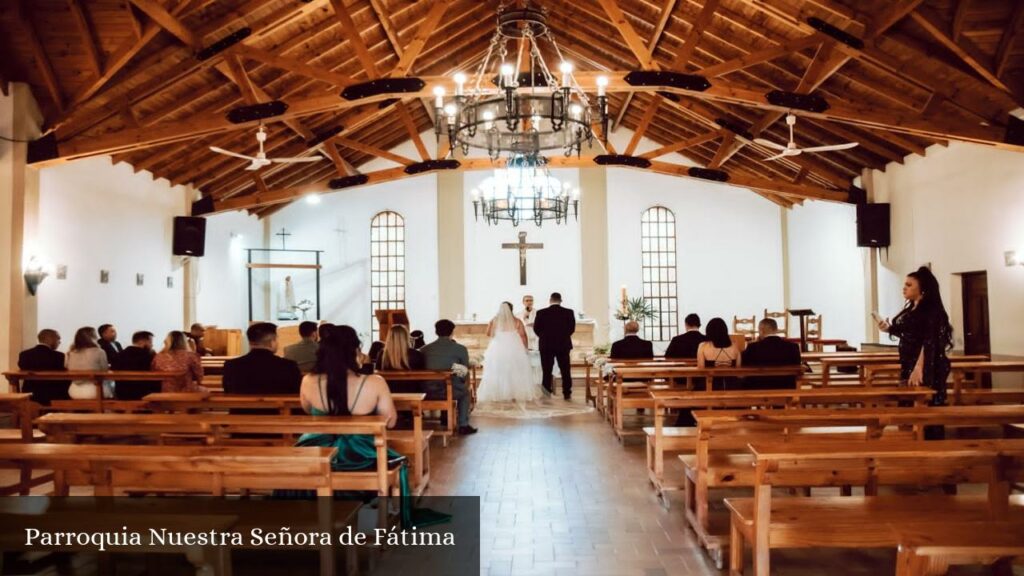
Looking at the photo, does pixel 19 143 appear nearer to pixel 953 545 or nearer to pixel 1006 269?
pixel 953 545

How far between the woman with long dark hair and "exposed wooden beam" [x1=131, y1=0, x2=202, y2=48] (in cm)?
666

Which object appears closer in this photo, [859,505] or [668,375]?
[859,505]

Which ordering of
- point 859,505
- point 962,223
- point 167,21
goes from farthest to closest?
point 962,223
point 167,21
point 859,505

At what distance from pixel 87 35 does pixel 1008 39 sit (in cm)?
896

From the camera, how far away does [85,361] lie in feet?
21.6

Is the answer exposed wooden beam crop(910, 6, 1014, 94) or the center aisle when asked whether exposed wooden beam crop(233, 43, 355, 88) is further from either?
exposed wooden beam crop(910, 6, 1014, 94)

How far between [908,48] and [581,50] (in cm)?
572

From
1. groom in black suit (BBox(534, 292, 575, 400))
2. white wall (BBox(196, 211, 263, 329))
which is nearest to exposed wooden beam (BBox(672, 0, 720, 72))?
groom in black suit (BBox(534, 292, 575, 400))

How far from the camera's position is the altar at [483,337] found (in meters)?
13.8

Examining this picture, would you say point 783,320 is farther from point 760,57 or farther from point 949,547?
point 949,547

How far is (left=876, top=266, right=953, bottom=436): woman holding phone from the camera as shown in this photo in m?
4.86

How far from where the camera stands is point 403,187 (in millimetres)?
16297

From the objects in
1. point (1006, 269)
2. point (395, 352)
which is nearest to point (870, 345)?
point (1006, 269)

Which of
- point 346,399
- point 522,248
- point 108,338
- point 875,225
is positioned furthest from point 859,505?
point 522,248
